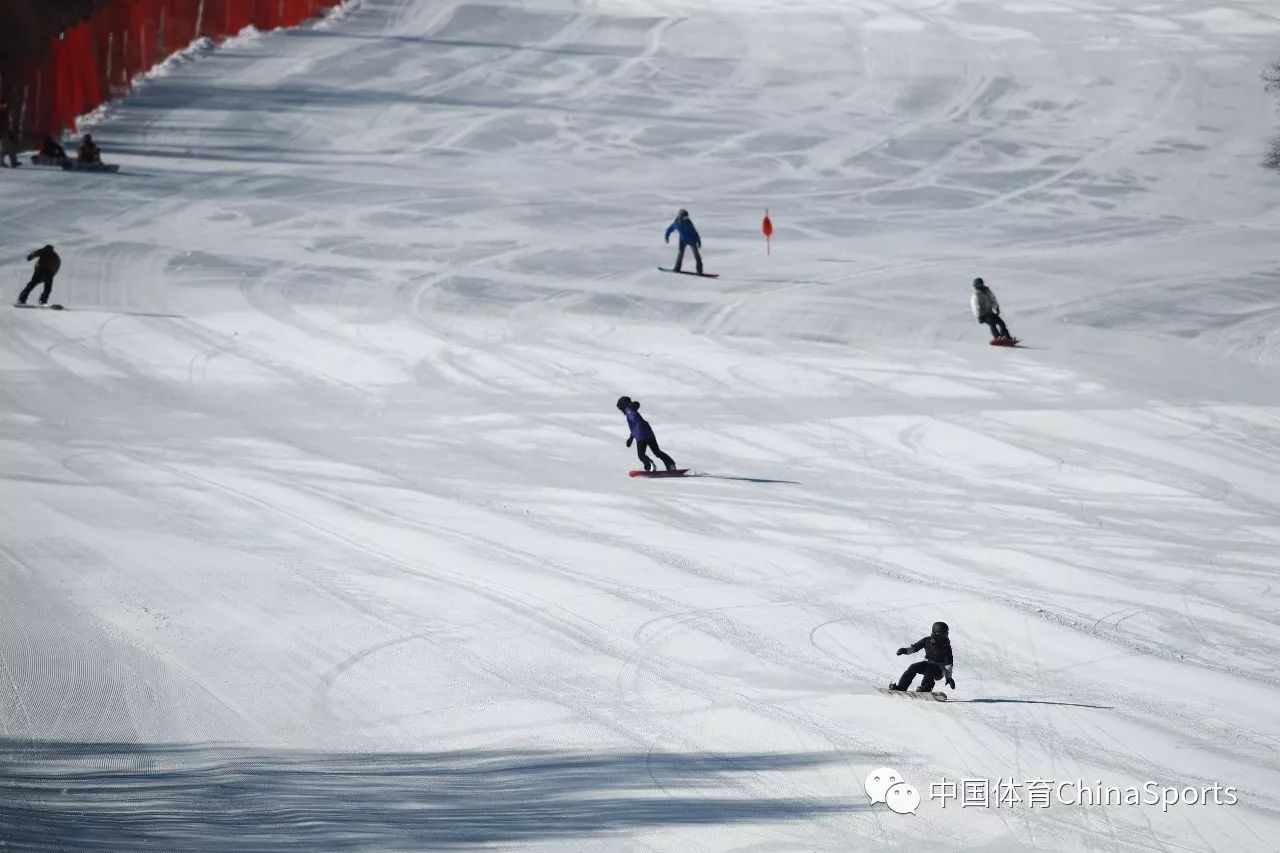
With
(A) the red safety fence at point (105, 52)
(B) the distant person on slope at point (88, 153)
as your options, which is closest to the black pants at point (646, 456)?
(B) the distant person on slope at point (88, 153)

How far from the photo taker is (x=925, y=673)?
35.1 feet

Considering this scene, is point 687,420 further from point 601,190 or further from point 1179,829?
point 601,190

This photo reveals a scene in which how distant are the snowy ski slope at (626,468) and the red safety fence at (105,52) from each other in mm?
1113

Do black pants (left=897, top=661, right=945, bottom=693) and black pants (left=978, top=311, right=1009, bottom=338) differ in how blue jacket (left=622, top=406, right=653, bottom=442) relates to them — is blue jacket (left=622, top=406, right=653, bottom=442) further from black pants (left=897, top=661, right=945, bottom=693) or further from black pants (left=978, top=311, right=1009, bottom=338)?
black pants (left=978, top=311, right=1009, bottom=338)

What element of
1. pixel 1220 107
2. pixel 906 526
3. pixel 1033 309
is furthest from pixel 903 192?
pixel 906 526

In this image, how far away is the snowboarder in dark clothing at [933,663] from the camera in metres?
10.7

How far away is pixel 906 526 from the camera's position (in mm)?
14984

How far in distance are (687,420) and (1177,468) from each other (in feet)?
18.7

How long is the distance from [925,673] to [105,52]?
3155 centimetres

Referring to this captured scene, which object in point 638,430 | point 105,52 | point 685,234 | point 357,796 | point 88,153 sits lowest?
point 357,796

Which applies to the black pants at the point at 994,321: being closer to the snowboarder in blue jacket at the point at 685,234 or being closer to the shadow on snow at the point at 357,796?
the snowboarder in blue jacket at the point at 685,234

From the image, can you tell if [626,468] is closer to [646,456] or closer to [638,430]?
[646,456]

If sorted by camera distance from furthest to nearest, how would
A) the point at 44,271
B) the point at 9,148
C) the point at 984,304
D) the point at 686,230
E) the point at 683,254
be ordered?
the point at 9,148 < the point at 683,254 < the point at 686,230 < the point at 44,271 < the point at 984,304

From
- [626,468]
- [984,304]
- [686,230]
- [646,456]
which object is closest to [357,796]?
[646,456]
